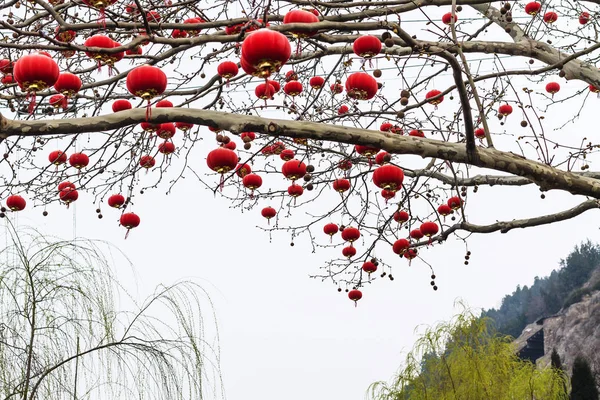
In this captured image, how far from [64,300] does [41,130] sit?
3.09 feet

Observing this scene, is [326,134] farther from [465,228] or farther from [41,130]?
[465,228]

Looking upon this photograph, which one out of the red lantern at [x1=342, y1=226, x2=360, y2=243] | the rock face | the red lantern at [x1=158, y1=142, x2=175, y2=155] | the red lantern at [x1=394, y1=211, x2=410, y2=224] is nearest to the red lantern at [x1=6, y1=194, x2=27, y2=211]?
the red lantern at [x1=158, y1=142, x2=175, y2=155]

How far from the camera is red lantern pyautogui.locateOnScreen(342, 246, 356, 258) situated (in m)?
6.28

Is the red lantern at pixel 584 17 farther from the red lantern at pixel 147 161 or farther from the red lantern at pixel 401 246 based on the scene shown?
the red lantern at pixel 147 161

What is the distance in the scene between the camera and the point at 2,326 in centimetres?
339

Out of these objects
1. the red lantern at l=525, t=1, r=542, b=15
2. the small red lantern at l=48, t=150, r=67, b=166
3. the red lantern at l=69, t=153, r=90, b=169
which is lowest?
the red lantern at l=69, t=153, r=90, b=169

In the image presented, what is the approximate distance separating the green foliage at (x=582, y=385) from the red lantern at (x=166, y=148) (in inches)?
769

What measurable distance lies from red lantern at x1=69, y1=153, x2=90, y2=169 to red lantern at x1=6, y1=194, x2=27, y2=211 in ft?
1.96

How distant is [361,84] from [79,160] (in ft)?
7.60

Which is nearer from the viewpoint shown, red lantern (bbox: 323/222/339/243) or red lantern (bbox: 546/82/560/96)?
red lantern (bbox: 323/222/339/243)

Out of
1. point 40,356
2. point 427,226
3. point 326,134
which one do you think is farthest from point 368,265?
point 40,356

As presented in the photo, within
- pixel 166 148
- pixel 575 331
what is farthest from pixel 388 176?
pixel 575 331

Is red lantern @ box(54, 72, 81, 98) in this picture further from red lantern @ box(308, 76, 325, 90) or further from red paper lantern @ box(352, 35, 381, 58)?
red lantern @ box(308, 76, 325, 90)

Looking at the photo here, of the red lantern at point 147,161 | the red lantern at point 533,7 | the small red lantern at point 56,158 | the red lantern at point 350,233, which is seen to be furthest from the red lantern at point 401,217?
the small red lantern at point 56,158
